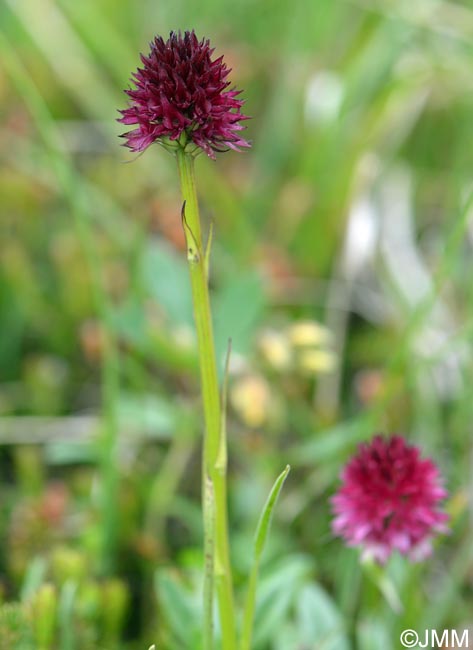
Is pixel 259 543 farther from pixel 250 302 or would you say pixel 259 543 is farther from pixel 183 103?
pixel 250 302

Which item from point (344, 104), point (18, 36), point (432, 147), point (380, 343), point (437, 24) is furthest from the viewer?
point (18, 36)

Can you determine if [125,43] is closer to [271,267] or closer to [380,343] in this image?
[271,267]

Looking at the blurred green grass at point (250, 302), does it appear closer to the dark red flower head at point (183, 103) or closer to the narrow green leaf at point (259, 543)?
the narrow green leaf at point (259, 543)

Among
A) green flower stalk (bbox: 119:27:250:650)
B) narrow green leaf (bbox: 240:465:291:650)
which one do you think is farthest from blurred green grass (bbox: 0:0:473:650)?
green flower stalk (bbox: 119:27:250:650)

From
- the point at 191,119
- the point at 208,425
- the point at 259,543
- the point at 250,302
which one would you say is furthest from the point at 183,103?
the point at 250,302

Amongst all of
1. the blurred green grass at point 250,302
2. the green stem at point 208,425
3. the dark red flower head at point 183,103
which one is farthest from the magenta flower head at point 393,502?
the dark red flower head at point 183,103

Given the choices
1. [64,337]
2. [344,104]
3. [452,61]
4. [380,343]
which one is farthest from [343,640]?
[452,61]
